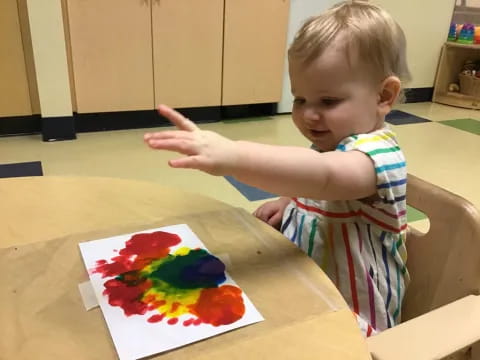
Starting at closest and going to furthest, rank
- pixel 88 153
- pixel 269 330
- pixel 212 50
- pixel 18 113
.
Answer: pixel 269 330 → pixel 88 153 → pixel 18 113 → pixel 212 50

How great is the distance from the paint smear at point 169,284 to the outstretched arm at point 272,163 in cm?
12

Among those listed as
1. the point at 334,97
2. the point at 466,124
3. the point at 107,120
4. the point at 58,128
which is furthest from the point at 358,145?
the point at 466,124

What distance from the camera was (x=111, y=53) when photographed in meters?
2.34

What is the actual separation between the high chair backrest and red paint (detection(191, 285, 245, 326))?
33 centimetres

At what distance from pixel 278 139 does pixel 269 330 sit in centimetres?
203

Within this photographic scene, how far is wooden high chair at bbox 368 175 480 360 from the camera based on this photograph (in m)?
0.45

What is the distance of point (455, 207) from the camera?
65 centimetres

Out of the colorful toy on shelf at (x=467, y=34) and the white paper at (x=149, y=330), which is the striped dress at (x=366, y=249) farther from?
the colorful toy on shelf at (x=467, y=34)

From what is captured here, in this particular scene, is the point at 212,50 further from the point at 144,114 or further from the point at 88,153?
the point at 88,153

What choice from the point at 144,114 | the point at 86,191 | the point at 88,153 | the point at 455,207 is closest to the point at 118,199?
the point at 86,191

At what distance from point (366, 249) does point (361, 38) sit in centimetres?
29

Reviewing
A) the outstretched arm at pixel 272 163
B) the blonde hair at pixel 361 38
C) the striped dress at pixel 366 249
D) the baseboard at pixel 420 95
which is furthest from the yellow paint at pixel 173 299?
the baseboard at pixel 420 95

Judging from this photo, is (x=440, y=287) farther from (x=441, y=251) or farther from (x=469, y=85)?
(x=469, y=85)

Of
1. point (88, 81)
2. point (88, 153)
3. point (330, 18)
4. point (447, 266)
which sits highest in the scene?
point (330, 18)
